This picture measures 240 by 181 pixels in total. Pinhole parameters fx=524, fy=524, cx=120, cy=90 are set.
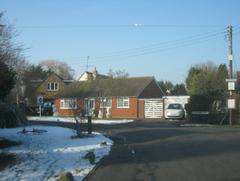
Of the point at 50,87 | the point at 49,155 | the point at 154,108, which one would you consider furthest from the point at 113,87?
the point at 49,155

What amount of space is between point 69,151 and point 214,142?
255 inches

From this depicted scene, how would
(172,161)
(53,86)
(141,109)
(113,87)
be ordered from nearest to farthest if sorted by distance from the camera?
(172,161) → (141,109) → (113,87) → (53,86)

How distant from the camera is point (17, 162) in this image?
18.1 m

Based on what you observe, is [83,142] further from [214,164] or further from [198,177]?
[198,177]

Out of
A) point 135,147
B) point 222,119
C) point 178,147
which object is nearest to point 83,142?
point 135,147

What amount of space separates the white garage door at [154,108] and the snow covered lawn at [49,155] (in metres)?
31.1

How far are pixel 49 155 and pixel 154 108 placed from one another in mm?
41115

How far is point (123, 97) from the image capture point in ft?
208

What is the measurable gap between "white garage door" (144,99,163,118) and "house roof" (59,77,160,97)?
209 centimetres

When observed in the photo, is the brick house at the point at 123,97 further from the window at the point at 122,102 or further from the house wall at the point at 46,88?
the house wall at the point at 46,88

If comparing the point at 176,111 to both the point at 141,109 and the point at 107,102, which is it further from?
the point at 107,102

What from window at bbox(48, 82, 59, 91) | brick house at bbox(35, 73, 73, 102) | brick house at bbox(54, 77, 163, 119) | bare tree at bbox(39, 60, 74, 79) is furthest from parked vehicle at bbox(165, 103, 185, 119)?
bare tree at bbox(39, 60, 74, 79)

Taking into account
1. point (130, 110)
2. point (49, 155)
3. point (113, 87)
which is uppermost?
point (113, 87)

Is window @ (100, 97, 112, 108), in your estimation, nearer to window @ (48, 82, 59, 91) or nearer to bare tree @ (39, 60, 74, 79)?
window @ (48, 82, 59, 91)
